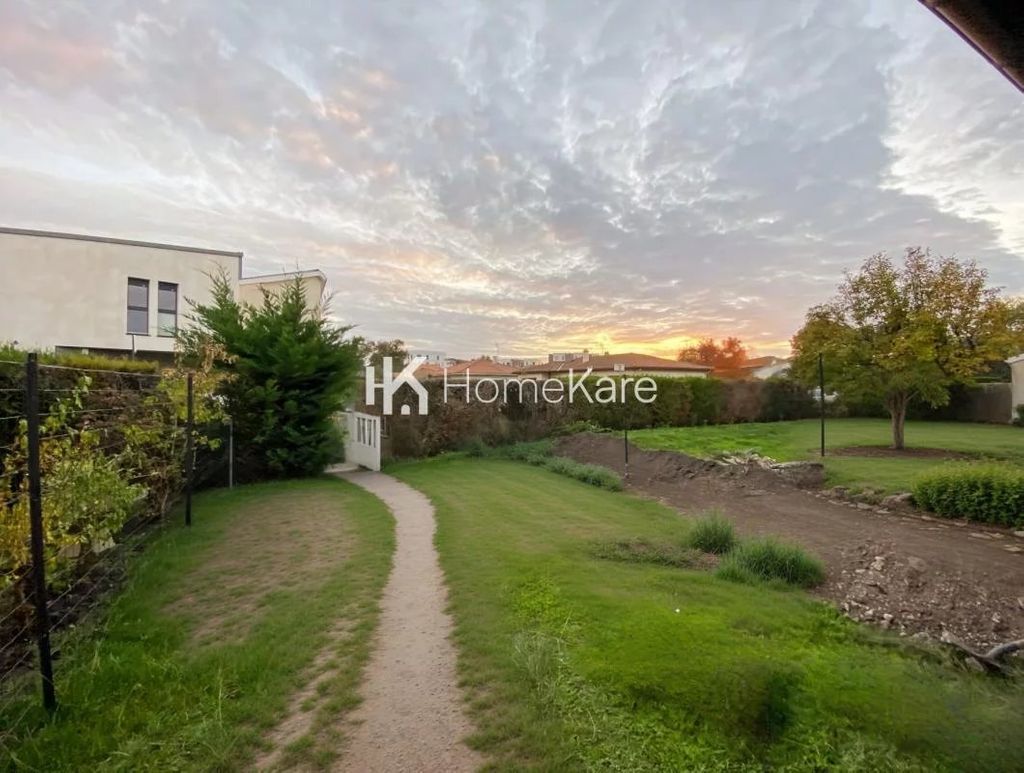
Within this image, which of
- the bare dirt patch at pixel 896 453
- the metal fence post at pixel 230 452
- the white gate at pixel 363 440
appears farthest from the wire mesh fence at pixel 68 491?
the bare dirt patch at pixel 896 453

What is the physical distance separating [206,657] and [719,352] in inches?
2376

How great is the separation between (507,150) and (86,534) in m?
11.4

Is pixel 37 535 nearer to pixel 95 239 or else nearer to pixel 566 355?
pixel 95 239

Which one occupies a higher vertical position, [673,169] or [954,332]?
[673,169]

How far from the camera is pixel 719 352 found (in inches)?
2250

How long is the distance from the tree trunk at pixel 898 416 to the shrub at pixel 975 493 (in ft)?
20.0

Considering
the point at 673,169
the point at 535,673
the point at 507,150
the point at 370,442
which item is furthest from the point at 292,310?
the point at 673,169

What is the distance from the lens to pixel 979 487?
6.80 m

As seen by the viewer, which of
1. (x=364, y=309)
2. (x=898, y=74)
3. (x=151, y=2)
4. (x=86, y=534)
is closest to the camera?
(x=86, y=534)

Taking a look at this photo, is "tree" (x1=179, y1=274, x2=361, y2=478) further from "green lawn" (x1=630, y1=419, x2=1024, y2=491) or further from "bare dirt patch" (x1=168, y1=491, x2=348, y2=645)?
"green lawn" (x1=630, y1=419, x2=1024, y2=491)

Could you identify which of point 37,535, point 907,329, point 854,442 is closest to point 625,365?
point 854,442

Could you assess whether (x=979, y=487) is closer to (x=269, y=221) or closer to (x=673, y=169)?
(x=673, y=169)

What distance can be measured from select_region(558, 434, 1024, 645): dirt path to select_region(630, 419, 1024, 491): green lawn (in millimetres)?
1557

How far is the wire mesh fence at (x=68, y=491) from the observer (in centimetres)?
269
